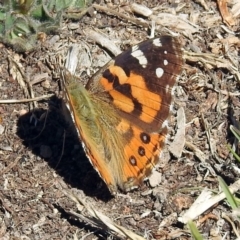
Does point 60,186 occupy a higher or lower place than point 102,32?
lower

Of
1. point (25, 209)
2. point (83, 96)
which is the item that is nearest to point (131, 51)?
point (83, 96)

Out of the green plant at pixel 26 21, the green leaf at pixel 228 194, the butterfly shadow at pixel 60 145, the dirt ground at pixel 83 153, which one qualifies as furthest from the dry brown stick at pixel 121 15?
the green leaf at pixel 228 194

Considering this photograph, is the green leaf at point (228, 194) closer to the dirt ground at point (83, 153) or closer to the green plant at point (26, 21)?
the dirt ground at point (83, 153)

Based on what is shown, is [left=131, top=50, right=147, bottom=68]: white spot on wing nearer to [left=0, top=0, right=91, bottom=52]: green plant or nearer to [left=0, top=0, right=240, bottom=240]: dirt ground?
[left=0, top=0, right=240, bottom=240]: dirt ground

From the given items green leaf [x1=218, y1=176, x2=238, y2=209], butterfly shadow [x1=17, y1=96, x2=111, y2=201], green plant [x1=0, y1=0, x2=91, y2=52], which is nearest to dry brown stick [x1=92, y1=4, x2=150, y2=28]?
green plant [x1=0, y1=0, x2=91, y2=52]

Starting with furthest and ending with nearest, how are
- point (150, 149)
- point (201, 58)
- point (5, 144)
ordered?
point (201, 58)
point (5, 144)
point (150, 149)

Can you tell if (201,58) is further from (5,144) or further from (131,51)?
(5,144)

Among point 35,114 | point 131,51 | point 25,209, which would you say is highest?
point 131,51

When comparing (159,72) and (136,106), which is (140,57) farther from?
(136,106)
